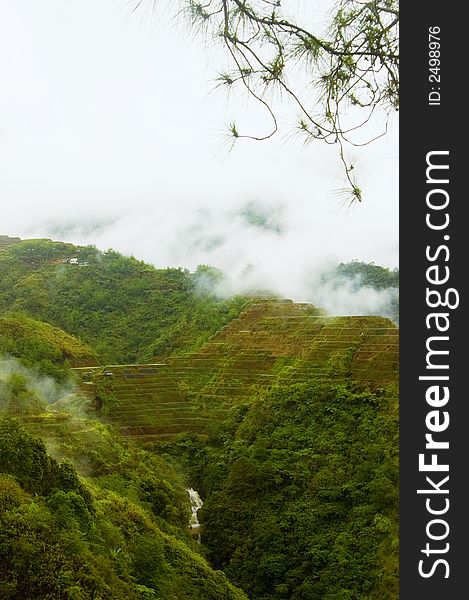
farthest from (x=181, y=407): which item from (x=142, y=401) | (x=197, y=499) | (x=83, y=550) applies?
(x=83, y=550)

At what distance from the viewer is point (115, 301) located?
26203 mm

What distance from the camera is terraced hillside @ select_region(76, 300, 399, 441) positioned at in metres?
14.6

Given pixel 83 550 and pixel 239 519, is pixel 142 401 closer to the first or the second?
pixel 239 519

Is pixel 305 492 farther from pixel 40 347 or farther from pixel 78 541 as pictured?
pixel 40 347

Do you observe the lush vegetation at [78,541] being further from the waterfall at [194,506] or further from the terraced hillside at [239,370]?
the terraced hillside at [239,370]

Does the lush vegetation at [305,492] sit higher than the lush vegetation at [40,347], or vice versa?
the lush vegetation at [40,347]

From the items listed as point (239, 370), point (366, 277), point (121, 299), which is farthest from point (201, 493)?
point (121, 299)

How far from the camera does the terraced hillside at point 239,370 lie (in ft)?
47.8

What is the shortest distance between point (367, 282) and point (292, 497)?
14797 millimetres

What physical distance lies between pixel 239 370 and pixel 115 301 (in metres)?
10.7

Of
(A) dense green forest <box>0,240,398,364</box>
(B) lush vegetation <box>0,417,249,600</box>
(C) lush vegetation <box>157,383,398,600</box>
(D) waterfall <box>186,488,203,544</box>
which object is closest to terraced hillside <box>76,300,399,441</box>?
(C) lush vegetation <box>157,383,398,600</box>

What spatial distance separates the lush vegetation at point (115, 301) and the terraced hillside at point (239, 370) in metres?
3.66

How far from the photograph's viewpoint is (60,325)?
79.0ft

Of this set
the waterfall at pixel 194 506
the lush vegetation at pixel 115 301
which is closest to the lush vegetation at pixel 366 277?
the lush vegetation at pixel 115 301
